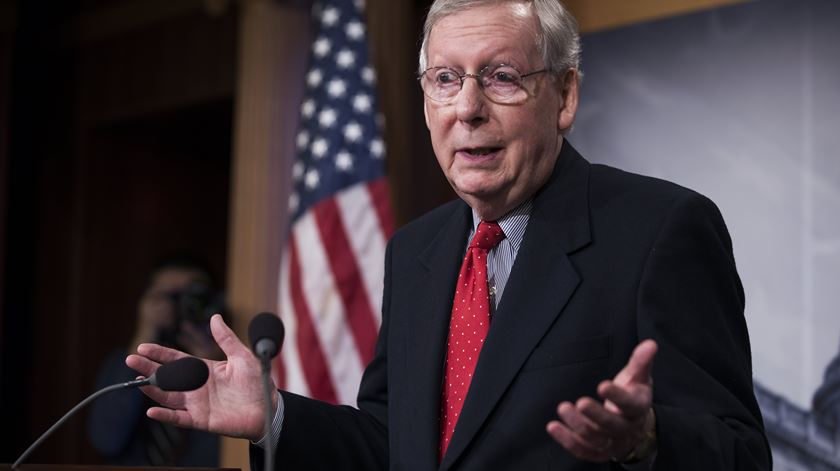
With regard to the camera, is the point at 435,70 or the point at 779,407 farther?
the point at 779,407

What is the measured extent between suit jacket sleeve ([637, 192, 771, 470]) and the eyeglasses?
1.17 feet

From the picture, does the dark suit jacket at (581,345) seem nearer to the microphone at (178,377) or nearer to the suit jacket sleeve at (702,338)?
the suit jacket sleeve at (702,338)

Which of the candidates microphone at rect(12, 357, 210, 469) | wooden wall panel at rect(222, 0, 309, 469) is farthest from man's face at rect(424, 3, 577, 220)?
wooden wall panel at rect(222, 0, 309, 469)

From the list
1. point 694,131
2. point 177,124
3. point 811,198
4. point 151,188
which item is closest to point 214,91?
point 177,124

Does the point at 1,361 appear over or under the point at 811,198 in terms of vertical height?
under

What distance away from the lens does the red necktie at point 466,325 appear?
67.4 inches

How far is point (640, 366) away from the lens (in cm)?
127

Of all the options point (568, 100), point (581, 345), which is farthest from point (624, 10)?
point (581, 345)

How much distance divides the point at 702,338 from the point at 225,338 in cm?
76

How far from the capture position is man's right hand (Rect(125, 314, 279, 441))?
1636 mm

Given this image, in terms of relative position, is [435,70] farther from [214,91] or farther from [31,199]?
[31,199]

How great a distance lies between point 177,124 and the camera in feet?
19.1

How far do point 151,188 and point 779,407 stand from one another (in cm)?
415

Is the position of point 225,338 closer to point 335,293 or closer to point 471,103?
point 471,103
